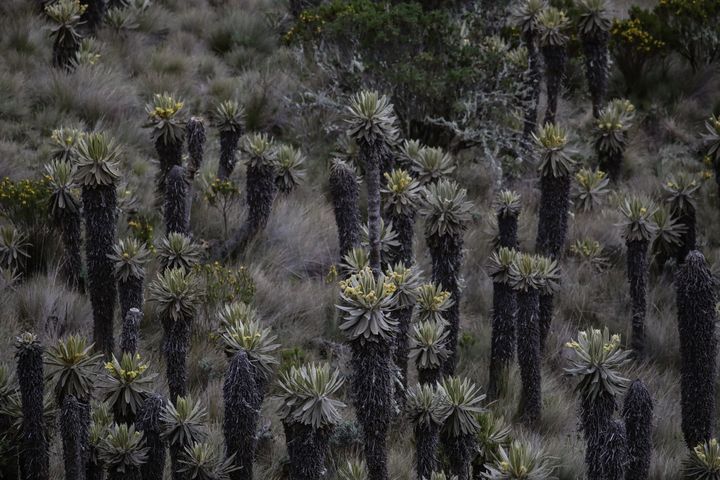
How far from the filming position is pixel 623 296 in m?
8.50

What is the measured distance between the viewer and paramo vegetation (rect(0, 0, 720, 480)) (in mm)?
4848

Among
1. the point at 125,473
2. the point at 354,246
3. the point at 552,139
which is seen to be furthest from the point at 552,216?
the point at 125,473

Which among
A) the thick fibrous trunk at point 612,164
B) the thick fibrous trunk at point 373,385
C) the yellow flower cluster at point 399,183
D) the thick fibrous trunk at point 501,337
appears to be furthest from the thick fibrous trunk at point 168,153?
the thick fibrous trunk at point 612,164

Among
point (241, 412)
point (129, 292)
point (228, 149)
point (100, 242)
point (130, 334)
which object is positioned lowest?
point (241, 412)

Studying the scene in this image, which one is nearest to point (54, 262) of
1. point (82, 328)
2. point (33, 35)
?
point (82, 328)

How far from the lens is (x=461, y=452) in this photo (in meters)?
5.00

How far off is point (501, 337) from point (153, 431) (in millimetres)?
2814

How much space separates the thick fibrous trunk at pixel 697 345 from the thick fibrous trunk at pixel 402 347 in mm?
1931

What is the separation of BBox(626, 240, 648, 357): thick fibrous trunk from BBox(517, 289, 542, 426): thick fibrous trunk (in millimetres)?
1362

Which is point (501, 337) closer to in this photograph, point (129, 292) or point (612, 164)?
point (129, 292)

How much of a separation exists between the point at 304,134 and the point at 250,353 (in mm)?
6130

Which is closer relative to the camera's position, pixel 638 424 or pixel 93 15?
pixel 638 424

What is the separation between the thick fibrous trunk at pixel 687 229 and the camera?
25.2ft

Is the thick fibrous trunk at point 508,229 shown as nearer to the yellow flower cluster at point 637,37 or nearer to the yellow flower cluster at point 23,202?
the yellow flower cluster at point 23,202
